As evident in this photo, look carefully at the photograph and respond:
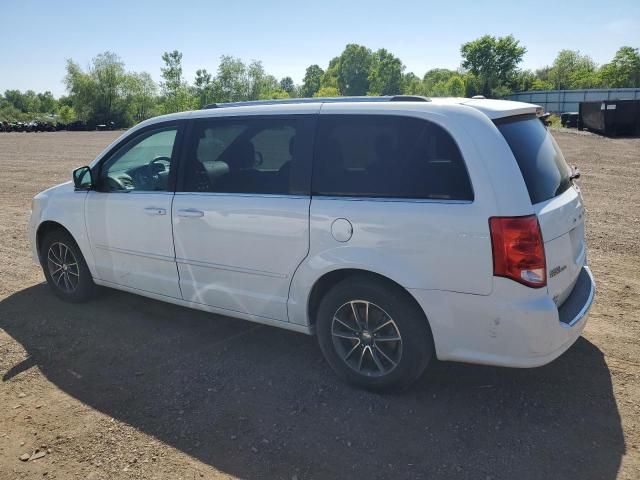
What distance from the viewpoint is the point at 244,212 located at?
3619 millimetres

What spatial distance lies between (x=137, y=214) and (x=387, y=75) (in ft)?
388

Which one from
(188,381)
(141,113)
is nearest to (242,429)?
(188,381)

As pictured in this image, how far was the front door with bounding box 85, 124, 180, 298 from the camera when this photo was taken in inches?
163

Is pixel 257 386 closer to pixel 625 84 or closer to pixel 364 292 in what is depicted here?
pixel 364 292

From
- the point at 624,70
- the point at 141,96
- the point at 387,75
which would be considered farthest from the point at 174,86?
the point at 624,70

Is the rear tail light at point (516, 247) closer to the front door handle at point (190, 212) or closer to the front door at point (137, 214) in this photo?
the front door handle at point (190, 212)

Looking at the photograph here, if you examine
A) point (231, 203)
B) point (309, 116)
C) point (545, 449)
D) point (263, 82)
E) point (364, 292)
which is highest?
point (263, 82)

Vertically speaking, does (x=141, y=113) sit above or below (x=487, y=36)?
below

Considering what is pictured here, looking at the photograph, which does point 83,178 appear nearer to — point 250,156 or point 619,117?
point 250,156

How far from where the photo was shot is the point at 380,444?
9.52 ft

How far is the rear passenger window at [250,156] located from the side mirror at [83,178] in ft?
4.00

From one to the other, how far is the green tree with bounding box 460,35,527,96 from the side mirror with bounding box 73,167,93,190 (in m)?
98.1

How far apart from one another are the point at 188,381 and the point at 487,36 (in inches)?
4240

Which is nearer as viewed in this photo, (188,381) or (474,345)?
(474,345)
